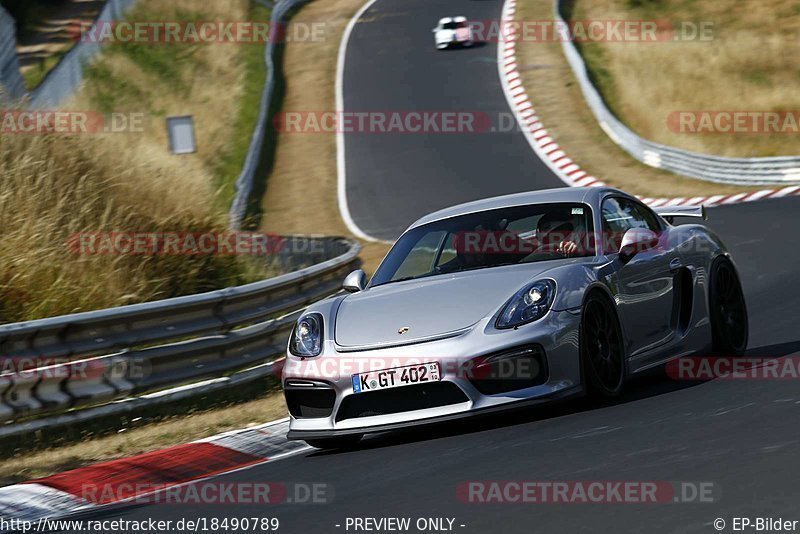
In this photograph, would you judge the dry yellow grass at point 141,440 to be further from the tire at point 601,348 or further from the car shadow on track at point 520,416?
the tire at point 601,348

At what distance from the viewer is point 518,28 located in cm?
4003

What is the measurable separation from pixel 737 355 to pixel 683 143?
23309 mm

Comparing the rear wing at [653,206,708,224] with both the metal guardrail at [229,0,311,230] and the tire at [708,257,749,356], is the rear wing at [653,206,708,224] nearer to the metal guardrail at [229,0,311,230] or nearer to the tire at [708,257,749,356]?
the tire at [708,257,749,356]

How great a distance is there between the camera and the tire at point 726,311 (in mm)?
8539

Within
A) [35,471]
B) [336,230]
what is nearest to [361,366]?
[35,471]

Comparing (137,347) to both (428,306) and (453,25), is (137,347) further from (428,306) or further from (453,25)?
(453,25)

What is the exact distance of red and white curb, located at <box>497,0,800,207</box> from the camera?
878 inches

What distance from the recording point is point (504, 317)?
681 cm

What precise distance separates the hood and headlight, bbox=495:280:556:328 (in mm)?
50

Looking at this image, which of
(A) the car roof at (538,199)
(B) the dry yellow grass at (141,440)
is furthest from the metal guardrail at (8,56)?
(A) the car roof at (538,199)

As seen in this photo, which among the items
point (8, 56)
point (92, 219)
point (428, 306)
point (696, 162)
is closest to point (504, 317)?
point (428, 306)

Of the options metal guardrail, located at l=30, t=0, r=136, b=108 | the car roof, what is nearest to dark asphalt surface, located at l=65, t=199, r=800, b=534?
the car roof

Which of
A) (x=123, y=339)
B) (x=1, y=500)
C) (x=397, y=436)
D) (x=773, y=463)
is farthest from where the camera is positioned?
(x=123, y=339)

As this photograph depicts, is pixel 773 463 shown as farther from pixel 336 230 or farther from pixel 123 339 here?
pixel 336 230
